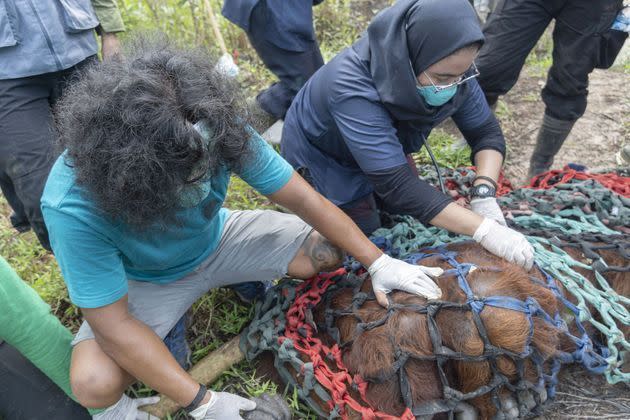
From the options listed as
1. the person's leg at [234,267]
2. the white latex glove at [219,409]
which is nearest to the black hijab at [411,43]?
the person's leg at [234,267]

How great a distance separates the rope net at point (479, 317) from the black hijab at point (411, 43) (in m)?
0.66

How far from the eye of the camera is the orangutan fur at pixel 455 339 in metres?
1.66

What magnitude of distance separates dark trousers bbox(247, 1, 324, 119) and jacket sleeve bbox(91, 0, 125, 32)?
0.87 metres

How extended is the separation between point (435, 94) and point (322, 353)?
128 cm

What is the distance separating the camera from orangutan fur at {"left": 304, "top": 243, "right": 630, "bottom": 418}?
5.46 ft

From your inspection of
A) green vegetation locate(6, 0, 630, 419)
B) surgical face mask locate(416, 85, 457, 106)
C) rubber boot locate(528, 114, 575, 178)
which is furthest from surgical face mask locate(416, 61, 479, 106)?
rubber boot locate(528, 114, 575, 178)

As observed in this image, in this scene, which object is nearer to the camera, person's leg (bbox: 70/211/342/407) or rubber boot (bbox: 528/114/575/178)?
person's leg (bbox: 70/211/342/407)

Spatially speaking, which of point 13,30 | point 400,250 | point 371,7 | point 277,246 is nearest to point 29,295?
point 277,246

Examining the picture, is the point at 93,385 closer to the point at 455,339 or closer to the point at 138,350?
the point at 138,350

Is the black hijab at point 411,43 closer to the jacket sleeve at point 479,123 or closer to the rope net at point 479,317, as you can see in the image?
the jacket sleeve at point 479,123

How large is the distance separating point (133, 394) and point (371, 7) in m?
5.57

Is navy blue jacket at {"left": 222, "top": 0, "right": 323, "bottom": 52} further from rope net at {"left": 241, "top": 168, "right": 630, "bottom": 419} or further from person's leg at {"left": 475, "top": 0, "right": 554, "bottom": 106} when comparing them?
rope net at {"left": 241, "top": 168, "right": 630, "bottom": 419}

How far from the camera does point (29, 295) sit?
2.03 m

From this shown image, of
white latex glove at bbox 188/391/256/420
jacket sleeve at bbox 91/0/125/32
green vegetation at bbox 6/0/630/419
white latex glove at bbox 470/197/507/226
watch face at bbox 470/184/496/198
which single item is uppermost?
jacket sleeve at bbox 91/0/125/32
